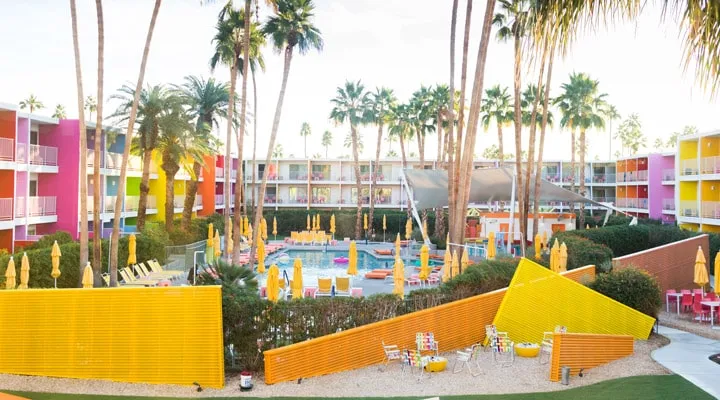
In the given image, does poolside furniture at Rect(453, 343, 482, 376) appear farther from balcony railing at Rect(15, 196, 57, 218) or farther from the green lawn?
balcony railing at Rect(15, 196, 57, 218)

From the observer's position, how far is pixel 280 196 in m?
57.2

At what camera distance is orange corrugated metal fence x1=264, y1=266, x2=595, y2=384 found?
11.6 m

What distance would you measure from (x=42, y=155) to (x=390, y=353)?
20.2m

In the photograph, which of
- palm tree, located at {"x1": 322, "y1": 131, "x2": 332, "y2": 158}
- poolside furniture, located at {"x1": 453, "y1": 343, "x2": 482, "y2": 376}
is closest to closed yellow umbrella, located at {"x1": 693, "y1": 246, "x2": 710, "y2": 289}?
poolside furniture, located at {"x1": 453, "y1": 343, "x2": 482, "y2": 376}

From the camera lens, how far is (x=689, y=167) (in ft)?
122

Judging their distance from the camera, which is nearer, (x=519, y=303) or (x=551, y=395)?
(x=551, y=395)

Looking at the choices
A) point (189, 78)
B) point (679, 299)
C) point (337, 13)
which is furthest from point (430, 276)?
point (189, 78)

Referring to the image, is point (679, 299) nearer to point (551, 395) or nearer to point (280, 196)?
point (551, 395)

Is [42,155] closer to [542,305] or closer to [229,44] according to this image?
[229,44]

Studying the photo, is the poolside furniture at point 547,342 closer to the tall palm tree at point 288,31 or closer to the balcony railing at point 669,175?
the tall palm tree at point 288,31

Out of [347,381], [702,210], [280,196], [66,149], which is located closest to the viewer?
[347,381]

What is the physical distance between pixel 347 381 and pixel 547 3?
28.9ft

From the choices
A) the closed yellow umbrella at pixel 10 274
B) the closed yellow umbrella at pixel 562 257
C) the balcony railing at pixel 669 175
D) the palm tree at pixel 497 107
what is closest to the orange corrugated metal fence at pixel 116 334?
the closed yellow umbrella at pixel 10 274

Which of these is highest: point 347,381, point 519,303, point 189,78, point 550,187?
point 189,78
